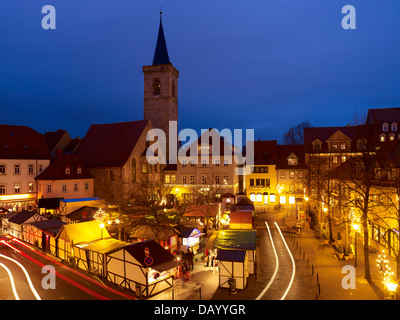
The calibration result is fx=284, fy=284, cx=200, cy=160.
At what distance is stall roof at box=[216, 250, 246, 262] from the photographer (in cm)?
1684

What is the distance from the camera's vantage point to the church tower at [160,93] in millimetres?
57188

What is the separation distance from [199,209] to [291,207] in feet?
71.4

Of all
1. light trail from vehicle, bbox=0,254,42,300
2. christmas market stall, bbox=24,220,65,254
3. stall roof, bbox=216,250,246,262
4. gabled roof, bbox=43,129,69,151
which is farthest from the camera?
gabled roof, bbox=43,129,69,151

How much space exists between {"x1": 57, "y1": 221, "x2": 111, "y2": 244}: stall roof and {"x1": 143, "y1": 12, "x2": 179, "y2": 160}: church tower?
35.0 meters

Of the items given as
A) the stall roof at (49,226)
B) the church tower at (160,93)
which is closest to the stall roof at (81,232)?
the stall roof at (49,226)

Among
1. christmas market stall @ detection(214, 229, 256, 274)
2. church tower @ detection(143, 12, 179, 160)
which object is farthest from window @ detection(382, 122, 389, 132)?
christmas market stall @ detection(214, 229, 256, 274)

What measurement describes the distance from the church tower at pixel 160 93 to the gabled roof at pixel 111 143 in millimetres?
6330

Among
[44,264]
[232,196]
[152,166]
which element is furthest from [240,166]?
[44,264]

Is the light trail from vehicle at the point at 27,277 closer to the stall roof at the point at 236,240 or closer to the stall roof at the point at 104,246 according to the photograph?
the stall roof at the point at 104,246

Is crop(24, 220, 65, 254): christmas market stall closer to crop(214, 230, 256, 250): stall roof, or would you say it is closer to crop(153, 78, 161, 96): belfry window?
crop(214, 230, 256, 250): stall roof

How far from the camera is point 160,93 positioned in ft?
190

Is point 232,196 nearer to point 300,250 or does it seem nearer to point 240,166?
point 240,166

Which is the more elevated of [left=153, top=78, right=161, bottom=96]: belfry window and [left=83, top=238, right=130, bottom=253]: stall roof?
[left=153, top=78, right=161, bottom=96]: belfry window

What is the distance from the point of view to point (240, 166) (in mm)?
51844
